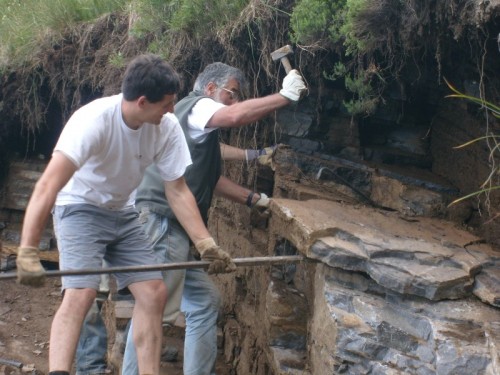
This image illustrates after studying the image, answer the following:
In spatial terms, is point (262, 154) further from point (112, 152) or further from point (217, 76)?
point (112, 152)

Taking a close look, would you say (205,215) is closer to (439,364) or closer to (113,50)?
(439,364)

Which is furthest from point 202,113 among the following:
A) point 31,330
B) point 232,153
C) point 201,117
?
point 31,330

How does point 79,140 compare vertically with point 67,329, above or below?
above

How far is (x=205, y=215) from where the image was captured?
5.36 metres

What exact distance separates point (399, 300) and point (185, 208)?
132cm

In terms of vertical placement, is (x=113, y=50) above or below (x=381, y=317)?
above

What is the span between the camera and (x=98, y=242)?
443 cm

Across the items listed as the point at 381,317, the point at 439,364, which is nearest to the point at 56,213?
the point at 381,317

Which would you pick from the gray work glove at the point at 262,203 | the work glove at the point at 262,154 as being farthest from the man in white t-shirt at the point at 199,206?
the work glove at the point at 262,154

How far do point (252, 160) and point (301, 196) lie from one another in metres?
0.69

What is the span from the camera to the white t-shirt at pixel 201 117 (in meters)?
5.11

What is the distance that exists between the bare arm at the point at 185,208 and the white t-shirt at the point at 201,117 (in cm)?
56

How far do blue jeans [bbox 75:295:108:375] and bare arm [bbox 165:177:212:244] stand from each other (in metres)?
1.19

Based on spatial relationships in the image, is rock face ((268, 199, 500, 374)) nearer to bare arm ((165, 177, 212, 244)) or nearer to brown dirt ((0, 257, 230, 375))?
bare arm ((165, 177, 212, 244))
